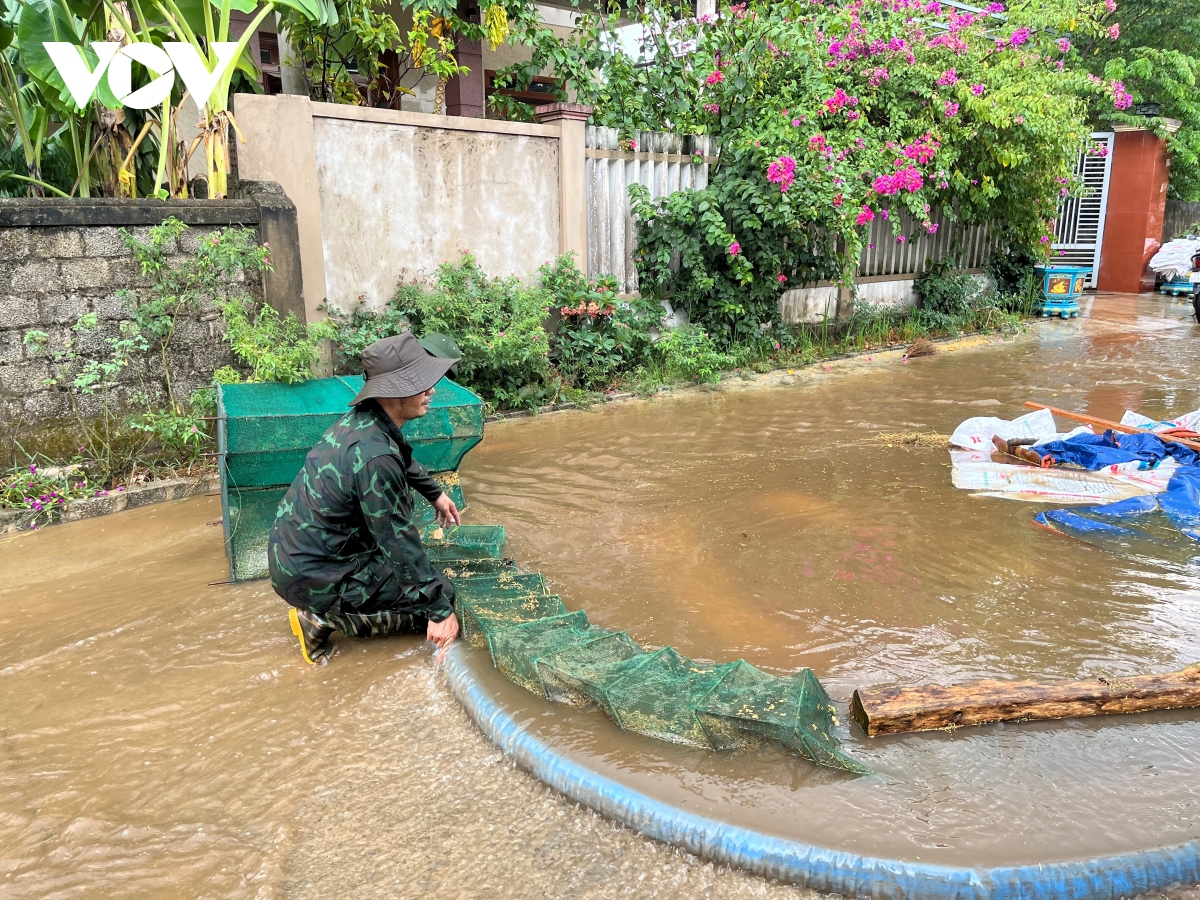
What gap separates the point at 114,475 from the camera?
18.8 ft

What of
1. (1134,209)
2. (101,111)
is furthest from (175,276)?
(1134,209)

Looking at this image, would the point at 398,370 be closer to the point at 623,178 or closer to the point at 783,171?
the point at 623,178

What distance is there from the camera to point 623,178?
30.0 feet

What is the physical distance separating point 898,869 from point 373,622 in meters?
2.33

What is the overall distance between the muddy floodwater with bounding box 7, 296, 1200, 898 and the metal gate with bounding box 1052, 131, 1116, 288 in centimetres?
1376

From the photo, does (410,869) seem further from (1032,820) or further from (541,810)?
(1032,820)

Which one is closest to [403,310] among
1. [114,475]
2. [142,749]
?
[114,475]

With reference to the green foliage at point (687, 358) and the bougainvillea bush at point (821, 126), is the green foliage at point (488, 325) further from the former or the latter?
the bougainvillea bush at point (821, 126)

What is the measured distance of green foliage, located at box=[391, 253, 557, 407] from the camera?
24.2ft

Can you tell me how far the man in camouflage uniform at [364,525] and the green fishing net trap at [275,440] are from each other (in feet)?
2.66

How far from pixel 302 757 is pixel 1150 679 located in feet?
10.4

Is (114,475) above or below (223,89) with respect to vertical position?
below

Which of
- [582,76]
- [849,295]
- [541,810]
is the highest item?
[582,76]

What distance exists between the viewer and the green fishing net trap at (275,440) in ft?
14.2
